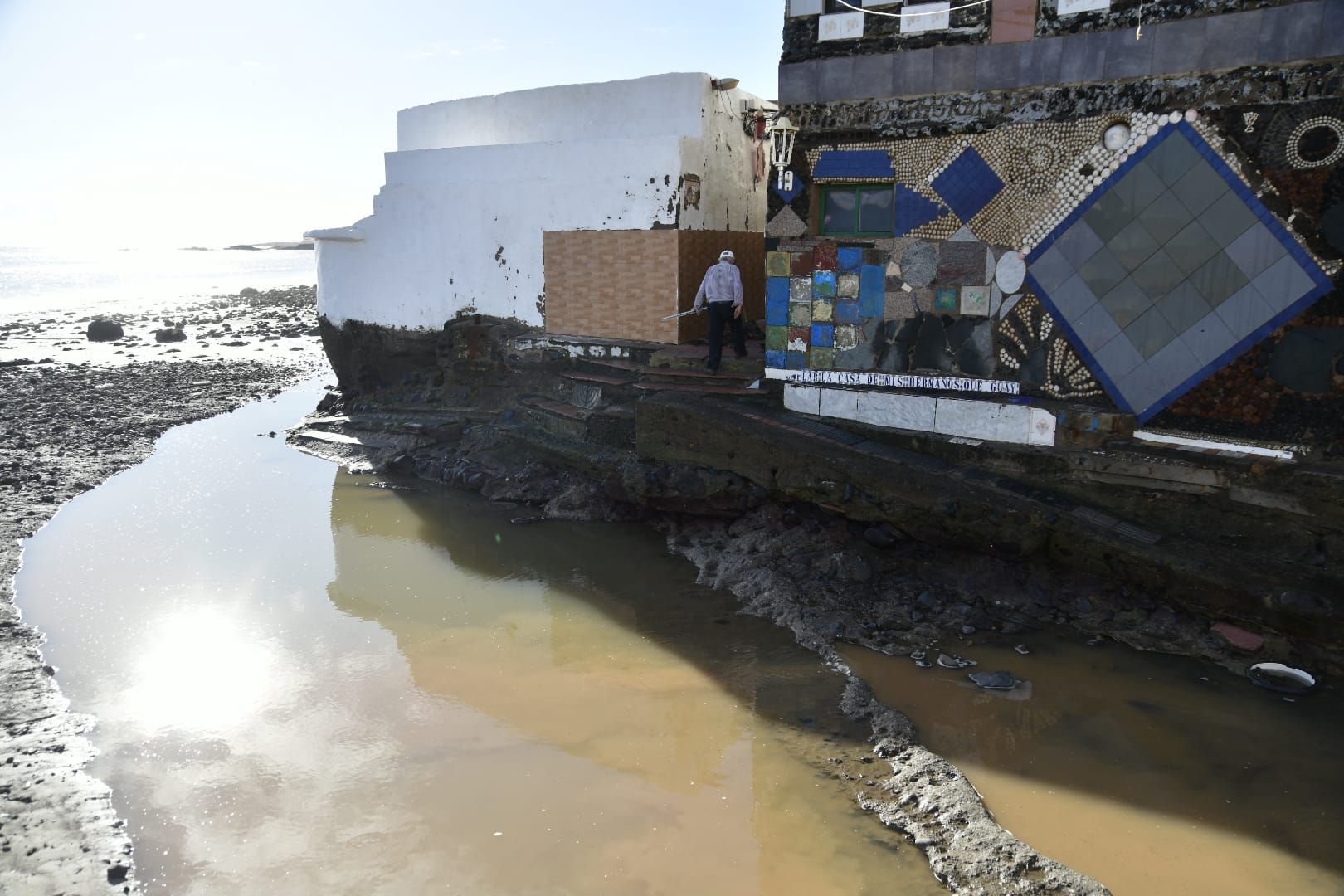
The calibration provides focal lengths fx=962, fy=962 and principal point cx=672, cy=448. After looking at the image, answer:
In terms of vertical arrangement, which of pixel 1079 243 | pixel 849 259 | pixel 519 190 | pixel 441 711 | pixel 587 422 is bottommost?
pixel 441 711

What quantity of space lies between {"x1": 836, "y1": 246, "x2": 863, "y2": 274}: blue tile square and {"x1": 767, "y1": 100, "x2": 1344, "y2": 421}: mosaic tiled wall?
217 mm

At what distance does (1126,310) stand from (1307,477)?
2002 millimetres

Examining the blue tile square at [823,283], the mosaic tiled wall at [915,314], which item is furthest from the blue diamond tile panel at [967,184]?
the blue tile square at [823,283]

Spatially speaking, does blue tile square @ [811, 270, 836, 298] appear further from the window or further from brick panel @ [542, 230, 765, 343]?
brick panel @ [542, 230, 765, 343]

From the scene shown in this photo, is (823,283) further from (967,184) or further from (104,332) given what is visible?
(104,332)

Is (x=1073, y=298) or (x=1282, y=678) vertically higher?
(x=1073, y=298)

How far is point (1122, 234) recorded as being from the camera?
27.8ft

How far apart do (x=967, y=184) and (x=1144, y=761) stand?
5.44 meters

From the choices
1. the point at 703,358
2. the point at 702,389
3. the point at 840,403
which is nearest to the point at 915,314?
the point at 840,403

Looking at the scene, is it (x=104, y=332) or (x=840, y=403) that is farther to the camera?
A: (x=104, y=332)

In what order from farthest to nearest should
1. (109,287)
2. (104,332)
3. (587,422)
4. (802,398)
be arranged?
(109,287), (104,332), (587,422), (802,398)

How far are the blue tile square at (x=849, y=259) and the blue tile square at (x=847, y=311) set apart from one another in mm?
305

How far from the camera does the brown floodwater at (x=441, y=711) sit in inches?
212

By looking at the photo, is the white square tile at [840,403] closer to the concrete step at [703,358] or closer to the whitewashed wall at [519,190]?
the concrete step at [703,358]
